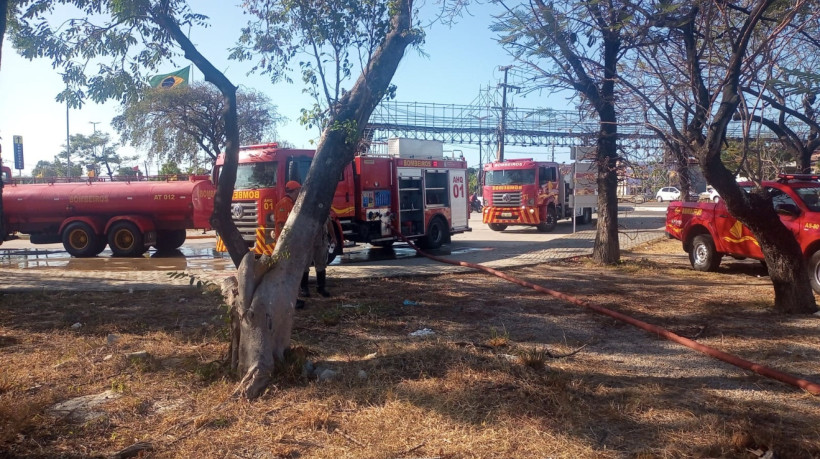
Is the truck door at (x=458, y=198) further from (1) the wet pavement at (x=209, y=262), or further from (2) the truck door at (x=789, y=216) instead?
(2) the truck door at (x=789, y=216)

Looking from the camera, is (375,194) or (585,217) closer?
(375,194)

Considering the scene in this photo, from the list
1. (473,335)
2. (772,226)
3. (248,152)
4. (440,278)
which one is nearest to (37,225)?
(248,152)

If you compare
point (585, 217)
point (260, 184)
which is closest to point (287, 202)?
point (260, 184)

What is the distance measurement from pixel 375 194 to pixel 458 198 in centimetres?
401

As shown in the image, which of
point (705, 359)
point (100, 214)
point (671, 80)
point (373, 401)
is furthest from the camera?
point (100, 214)

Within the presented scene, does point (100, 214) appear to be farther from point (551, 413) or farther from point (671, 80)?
point (551, 413)

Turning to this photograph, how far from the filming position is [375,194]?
15.5m

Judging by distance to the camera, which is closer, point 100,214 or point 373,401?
point 373,401

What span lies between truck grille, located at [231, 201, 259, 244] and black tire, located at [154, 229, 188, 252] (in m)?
4.76

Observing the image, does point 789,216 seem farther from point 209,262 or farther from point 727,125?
point 209,262

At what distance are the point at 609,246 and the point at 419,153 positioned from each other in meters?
6.32

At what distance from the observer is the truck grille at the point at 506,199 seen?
23703mm

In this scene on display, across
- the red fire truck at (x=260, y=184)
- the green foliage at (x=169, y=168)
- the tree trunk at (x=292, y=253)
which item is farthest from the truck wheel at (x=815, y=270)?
the green foliage at (x=169, y=168)

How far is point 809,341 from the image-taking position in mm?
6742
